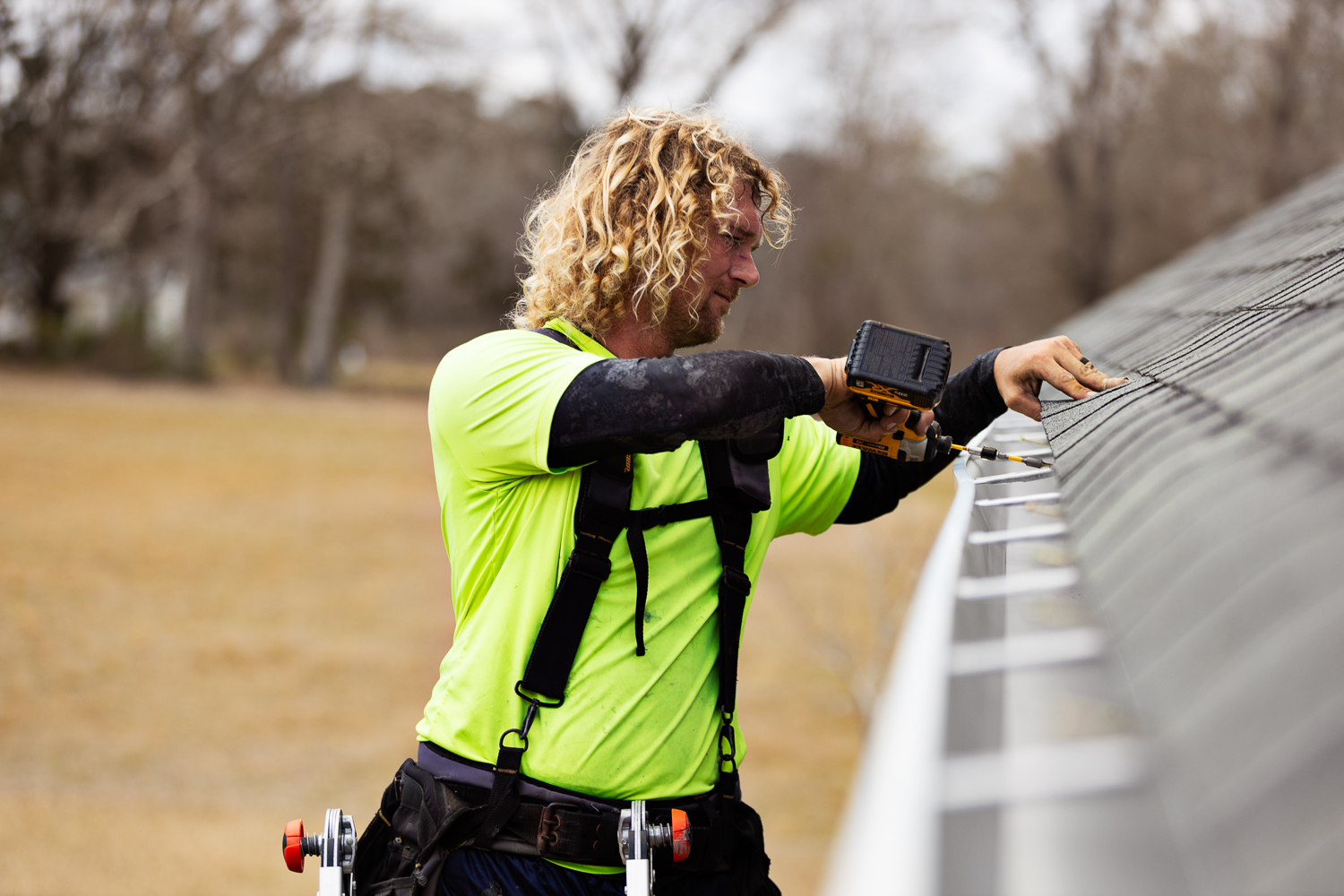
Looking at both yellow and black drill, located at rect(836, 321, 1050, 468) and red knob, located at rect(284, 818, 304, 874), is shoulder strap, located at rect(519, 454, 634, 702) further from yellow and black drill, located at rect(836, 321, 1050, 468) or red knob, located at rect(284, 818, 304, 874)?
red knob, located at rect(284, 818, 304, 874)

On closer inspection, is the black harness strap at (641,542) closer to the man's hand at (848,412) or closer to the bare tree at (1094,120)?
the man's hand at (848,412)

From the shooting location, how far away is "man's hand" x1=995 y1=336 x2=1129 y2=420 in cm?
223

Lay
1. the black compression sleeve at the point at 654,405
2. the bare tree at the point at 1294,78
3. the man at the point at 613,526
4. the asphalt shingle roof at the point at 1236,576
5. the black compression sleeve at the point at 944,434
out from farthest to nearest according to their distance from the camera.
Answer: the bare tree at the point at 1294,78 → the black compression sleeve at the point at 944,434 → the man at the point at 613,526 → the black compression sleeve at the point at 654,405 → the asphalt shingle roof at the point at 1236,576

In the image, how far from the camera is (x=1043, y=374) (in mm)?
2270

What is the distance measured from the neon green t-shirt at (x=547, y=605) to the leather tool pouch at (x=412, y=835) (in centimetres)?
10

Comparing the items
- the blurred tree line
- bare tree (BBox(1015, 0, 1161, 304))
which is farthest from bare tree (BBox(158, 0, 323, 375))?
bare tree (BBox(1015, 0, 1161, 304))

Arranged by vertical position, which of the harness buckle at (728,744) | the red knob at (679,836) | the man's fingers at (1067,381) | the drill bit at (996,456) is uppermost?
the man's fingers at (1067,381)

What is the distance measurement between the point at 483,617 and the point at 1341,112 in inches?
916

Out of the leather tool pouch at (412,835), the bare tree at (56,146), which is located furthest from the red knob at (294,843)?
the bare tree at (56,146)

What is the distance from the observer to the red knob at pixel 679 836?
1993 mm

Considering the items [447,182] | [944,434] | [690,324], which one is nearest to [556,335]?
[690,324]

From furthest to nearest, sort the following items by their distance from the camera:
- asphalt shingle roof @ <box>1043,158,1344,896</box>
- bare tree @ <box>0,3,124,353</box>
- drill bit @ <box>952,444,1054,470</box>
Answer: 1. bare tree @ <box>0,3,124,353</box>
2. drill bit @ <box>952,444,1054,470</box>
3. asphalt shingle roof @ <box>1043,158,1344,896</box>

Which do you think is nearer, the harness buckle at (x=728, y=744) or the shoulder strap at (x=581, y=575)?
the shoulder strap at (x=581, y=575)

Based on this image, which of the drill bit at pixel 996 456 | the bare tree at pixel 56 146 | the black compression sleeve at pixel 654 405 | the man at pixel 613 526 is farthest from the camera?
the bare tree at pixel 56 146
